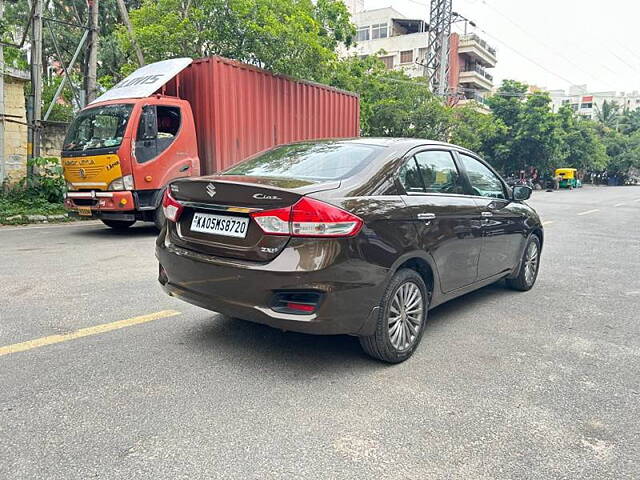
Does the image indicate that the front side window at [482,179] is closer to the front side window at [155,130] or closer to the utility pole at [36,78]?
the front side window at [155,130]

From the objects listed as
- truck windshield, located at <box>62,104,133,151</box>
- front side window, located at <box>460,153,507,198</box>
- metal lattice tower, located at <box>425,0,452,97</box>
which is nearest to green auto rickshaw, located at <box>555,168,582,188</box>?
metal lattice tower, located at <box>425,0,452,97</box>

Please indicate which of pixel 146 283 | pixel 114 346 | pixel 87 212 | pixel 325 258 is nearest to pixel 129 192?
pixel 87 212

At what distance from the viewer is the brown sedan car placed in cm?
288

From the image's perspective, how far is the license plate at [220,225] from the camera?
303cm

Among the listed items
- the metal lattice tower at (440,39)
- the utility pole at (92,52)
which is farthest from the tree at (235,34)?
the metal lattice tower at (440,39)

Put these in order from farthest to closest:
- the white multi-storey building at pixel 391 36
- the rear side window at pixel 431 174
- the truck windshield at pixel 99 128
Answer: the white multi-storey building at pixel 391 36 → the truck windshield at pixel 99 128 → the rear side window at pixel 431 174

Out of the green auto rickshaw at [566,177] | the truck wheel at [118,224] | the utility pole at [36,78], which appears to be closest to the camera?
the truck wheel at [118,224]

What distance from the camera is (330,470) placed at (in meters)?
2.16

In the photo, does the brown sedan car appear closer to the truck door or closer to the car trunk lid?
the car trunk lid

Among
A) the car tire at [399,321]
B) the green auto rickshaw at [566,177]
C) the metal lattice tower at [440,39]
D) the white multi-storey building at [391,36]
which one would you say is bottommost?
the car tire at [399,321]

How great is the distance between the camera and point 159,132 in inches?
336

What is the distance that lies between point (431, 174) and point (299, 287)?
1571 mm

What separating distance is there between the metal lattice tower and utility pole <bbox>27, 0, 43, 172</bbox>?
2273cm

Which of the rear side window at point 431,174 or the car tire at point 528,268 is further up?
the rear side window at point 431,174
